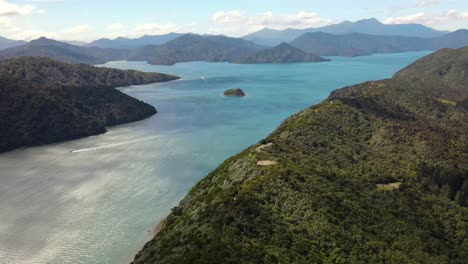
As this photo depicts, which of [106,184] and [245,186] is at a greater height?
A: [245,186]

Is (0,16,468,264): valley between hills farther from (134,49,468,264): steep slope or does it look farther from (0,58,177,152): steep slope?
(0,58,177,152): steep slope

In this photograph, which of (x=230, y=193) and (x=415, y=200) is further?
(x=415, y=200)

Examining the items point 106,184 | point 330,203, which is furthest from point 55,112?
point 330,203

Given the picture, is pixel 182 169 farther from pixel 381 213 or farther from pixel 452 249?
pixel 452 249

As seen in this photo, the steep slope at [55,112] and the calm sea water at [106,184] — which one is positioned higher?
the steep slope at [55,112]

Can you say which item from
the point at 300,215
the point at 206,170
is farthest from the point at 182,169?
the point at 300,215

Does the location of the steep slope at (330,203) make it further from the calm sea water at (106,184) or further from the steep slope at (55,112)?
the steep slope at (55,112)

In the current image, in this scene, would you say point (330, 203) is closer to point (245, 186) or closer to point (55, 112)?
point (245, 186)

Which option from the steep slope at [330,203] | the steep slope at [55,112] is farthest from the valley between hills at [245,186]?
the steep slope at [55,112]

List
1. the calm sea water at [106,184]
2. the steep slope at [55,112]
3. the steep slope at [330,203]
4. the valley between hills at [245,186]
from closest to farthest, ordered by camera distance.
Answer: the steep slope at [330,203] < the valley between hills at [245,186] < the calm sea water at [106,184] < the steep slope at [55,112]
